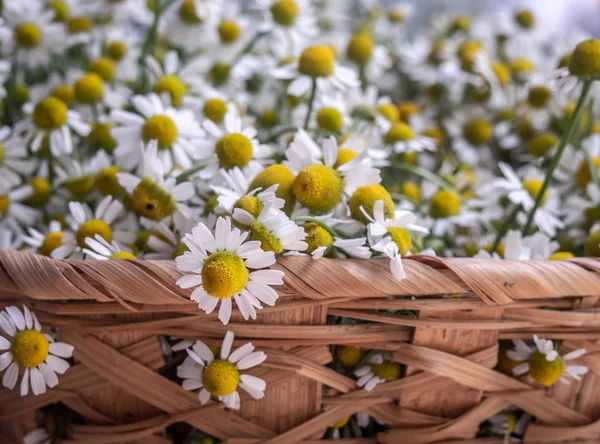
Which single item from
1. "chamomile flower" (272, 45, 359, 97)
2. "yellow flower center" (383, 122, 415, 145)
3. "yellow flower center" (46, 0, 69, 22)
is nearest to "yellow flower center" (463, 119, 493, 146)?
"yellow flower center" (383, 122, 415, 145)

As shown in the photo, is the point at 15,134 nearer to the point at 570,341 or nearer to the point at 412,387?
the point at 412,387

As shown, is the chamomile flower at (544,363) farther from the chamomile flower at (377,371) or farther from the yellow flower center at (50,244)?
the yellow flower center at (50,244)

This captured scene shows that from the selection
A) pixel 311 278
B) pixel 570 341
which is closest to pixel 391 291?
pixel 311 278

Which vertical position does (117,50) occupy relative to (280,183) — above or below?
above

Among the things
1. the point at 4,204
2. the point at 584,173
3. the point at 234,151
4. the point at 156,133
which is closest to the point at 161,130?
the point at 156,133

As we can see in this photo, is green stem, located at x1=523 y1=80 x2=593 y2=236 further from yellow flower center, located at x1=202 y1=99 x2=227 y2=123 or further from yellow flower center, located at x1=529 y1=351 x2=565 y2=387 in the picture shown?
yellow flower center, located at x1=202 y1=99 x2=227 y2=123

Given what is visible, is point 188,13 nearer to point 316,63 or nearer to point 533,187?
point 316,63

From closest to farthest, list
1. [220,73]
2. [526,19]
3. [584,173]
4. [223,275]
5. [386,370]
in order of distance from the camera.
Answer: [223,275] < [386,370] < [584,173] < [220,73] < [526,19]
